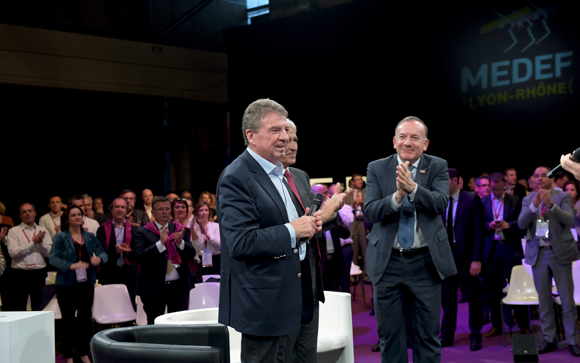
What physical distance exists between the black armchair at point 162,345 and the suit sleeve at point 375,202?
109 cm

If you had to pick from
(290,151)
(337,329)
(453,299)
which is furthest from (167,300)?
(453,299)

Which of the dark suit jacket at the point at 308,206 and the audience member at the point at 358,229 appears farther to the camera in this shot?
the audience member at the point at 358,229

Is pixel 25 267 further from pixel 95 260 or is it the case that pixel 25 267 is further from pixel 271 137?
pixel 271 137

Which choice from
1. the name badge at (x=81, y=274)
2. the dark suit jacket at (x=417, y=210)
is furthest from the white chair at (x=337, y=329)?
the name badge at (x=81, y=274)

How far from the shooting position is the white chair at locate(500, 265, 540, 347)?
5.46 m

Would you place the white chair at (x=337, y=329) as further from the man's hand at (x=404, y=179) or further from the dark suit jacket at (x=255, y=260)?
the dark suit jacket at (x=255, y=260)

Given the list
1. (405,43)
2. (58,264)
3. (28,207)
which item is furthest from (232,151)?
(58,264)

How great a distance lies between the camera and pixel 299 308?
218 centimetres

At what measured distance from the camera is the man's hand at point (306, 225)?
7.04 feet

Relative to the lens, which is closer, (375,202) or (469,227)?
(375,202)

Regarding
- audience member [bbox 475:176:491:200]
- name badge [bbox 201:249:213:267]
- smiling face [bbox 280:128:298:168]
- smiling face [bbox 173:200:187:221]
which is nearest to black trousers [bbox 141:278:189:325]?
smiling face [bbox 173:200:187:221]

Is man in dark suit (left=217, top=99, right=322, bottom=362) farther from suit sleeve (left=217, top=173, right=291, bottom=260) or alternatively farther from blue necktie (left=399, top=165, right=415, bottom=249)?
blue necktie (left=399, top=165, right=415, bottom=249)

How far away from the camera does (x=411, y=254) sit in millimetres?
3178

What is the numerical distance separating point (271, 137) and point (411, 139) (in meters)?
1.33
